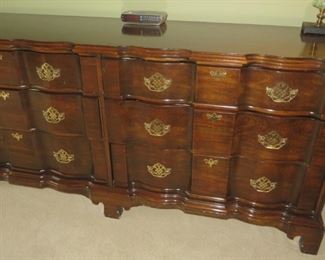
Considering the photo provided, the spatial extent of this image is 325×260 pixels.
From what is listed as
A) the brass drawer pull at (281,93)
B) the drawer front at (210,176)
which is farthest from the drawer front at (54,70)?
the brass drawer pull at (281,93)

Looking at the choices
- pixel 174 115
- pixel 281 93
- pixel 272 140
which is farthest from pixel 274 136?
pixel 174 115

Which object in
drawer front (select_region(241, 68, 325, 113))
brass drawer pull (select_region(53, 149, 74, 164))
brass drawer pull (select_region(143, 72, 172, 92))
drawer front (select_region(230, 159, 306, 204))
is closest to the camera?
drawer front (select_region(241, 68, 325, 113))

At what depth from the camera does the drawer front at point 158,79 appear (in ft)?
4.06

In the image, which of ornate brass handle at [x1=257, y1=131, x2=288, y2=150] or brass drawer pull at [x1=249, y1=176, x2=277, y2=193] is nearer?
ornate brass handle at [x1=257, y1=131, x2=288, y2=150]

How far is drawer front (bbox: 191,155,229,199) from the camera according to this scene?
1.40 meters

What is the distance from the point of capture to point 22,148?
1.65 meters

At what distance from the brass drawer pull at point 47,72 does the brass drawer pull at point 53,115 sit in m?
0.15

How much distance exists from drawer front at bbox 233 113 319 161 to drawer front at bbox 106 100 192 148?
0.22 meters

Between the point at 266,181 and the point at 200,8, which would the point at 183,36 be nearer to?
the point at 200,8

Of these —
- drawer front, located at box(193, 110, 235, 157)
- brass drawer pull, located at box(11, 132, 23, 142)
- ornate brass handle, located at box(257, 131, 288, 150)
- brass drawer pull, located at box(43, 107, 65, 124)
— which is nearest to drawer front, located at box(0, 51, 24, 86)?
brass drawer pull, located at box(43, 107, 65, 124)

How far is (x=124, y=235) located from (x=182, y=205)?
321 millimetres

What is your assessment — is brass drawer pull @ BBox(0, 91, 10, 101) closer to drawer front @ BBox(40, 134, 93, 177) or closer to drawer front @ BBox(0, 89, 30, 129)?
drawer front @ BBox(0, 89, 30, 129)

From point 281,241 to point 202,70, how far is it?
92cm

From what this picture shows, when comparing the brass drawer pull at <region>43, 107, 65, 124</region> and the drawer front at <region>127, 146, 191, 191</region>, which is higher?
the brass drawer pull at <region>43, 107, 65, 124</region>
